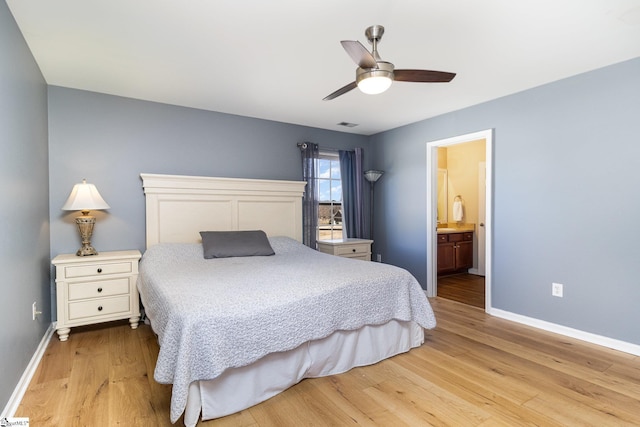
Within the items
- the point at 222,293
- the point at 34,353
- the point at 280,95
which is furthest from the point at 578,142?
the point at 34,353

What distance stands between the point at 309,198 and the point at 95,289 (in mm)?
2605

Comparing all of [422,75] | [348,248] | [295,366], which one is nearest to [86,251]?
[295,366]

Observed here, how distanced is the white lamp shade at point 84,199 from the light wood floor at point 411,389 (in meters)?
1.18

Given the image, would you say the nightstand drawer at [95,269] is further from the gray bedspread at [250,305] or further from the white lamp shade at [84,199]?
the white lamp shade at [84,199]

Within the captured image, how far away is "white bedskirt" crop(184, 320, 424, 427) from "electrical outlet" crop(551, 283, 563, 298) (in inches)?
55.6

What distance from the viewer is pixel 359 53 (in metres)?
1.72

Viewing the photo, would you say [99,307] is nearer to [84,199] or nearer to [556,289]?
[84,199]

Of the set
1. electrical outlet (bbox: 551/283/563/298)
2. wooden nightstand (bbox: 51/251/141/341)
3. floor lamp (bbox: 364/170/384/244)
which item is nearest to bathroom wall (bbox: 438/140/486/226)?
floor lamp (bbox: 364/170/384/244)

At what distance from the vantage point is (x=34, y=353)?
7.83 feet

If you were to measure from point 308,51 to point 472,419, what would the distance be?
2.59m

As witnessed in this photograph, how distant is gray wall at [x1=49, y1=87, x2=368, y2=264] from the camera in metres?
3.13

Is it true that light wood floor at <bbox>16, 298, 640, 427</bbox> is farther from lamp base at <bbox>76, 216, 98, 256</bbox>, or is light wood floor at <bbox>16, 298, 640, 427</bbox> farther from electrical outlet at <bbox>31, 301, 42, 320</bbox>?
lamp base at <bbox>76, 216, 98, 256</bbox>

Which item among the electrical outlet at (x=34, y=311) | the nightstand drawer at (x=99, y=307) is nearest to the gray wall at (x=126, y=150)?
the nightstand drawer at (x=99, y=307)

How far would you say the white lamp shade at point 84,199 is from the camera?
9.53 ft
